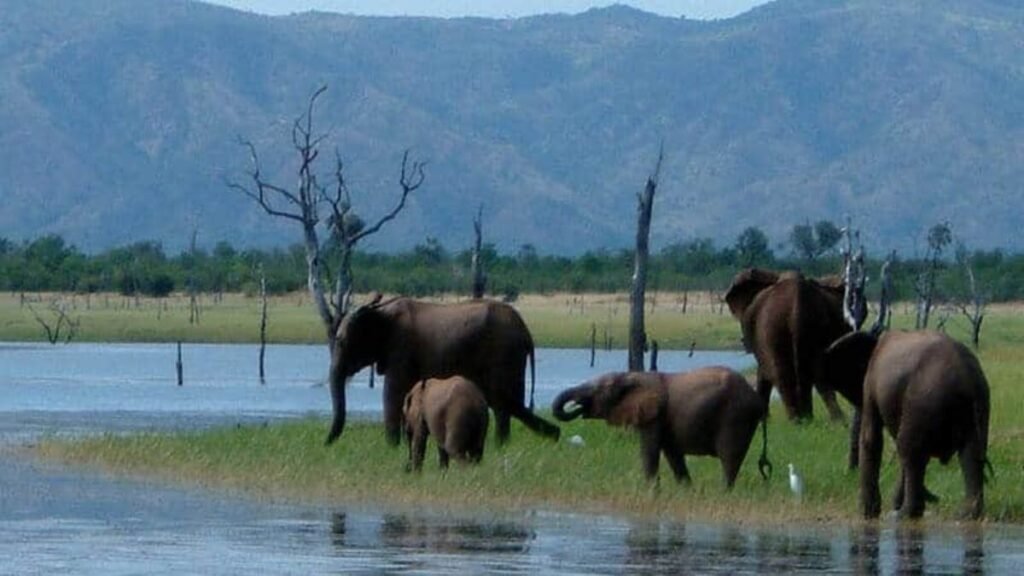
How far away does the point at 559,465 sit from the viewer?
26.2 metres

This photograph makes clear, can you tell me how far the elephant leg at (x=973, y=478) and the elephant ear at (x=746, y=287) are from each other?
953 centimetres

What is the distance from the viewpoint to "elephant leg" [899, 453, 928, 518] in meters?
22.1

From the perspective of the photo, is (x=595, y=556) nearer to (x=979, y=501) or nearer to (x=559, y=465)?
(x=979, y=501)

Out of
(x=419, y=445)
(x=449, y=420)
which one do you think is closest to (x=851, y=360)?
(x=449, y=420)

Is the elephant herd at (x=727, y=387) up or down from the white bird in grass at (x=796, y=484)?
up

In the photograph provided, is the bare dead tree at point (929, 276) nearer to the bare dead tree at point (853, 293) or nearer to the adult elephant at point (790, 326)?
the adult elephant at point (790, 326)

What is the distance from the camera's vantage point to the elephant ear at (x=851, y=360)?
78.2 ft

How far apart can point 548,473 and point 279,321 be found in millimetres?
64312

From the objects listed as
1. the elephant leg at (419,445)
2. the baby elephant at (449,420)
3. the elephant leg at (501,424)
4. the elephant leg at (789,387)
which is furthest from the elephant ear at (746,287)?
the elephant leg at (419,445)

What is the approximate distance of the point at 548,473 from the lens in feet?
83.7

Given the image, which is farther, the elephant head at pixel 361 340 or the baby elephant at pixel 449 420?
the elephant head at pixel 361 340

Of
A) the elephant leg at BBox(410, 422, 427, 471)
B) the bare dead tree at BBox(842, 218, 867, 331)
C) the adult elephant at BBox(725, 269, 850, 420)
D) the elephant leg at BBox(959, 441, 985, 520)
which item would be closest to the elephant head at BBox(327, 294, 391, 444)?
the elephant leg at BBox(410, 422, 427, 471)

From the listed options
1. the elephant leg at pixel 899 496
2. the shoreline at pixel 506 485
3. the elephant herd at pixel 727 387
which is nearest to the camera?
the elephant herd at pixel 727 387

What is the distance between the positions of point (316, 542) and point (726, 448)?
4.72m
